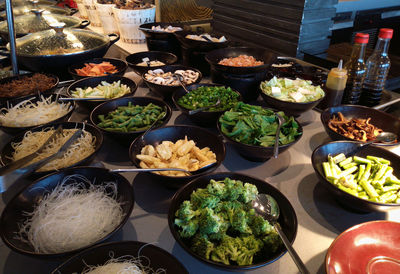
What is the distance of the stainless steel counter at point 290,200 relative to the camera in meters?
1.00

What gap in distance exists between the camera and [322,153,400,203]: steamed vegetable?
45.6 inches

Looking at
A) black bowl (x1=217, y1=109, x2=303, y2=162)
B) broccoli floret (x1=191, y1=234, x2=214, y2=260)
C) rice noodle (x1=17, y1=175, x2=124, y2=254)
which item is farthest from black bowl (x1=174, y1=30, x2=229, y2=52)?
broccoli floret (x1=191, y1=234, x2=214, y2=260)

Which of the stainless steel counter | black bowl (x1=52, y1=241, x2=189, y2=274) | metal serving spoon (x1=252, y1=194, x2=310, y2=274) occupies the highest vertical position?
metal serving spoon (x1=252, y1=194, x2=310, y2=274)

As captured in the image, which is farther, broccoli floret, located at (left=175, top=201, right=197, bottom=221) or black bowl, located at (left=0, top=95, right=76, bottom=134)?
black bowl, located at (left=0, top=95, right=76, bottom=134)

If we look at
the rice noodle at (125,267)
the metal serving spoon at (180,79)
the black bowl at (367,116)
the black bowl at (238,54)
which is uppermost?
the black bowl at (238,54)

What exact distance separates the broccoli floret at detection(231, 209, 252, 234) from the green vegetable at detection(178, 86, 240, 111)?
2.66 feet

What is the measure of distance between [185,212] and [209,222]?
9cm

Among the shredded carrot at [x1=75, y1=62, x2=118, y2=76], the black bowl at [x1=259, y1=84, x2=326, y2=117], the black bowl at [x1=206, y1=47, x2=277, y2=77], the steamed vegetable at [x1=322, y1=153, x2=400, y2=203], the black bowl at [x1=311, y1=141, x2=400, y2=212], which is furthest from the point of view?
the shredded carrot at [x1=75, y1=62, x2=118, y2=76]

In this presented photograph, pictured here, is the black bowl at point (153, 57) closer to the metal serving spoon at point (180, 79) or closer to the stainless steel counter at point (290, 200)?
the metal serving spoon at point (180, 79)

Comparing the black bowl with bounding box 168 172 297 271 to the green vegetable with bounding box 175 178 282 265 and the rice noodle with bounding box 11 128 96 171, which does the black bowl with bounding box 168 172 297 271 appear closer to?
the green vegetable with bounding box 175 178 282 265

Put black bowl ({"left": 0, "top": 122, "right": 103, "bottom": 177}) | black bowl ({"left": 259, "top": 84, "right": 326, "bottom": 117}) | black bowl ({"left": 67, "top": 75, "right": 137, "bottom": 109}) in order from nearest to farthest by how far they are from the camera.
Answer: black bowl ({"left": 0, "top": 122, "right": 103, "bottom": 177})
black bowl ({"left": 259, "top": 84, "right": 326, "bottom": 117})
black bowl ({"left": 67, "top": 75, "right": 137, "bottom": 109})

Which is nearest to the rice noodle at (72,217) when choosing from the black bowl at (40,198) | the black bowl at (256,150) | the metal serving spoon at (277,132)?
the black bowl at (40,198)

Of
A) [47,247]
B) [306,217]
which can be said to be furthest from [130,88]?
[306,217]

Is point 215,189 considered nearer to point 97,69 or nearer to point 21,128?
point 21,128
